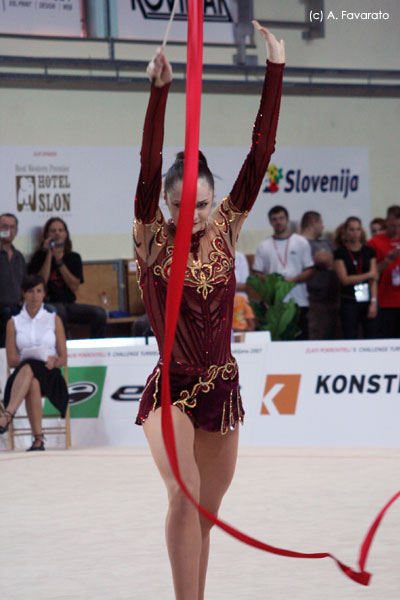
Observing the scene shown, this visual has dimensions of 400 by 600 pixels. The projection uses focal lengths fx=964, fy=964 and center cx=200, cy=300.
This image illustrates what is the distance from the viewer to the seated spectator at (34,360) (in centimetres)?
A: 727

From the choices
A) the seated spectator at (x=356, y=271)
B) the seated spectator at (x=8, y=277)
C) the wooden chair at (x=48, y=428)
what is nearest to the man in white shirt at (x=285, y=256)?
the seated spectator at (x=356, y=271)

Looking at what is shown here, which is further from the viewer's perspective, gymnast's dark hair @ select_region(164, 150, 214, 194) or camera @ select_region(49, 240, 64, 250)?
camera @ select_region(49, 240, 64, 250)

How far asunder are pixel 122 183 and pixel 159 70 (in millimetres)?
7661

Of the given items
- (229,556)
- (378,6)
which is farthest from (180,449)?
(378,6)

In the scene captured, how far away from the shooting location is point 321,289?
9734 millimetres

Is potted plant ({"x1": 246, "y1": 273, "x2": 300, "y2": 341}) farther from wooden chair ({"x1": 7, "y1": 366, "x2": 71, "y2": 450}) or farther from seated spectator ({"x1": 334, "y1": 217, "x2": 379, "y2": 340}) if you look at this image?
wooden chair ({"x1": 7, "y1": 366, "x2": 71, "y2": 450})

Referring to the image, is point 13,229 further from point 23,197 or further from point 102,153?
point 102,153

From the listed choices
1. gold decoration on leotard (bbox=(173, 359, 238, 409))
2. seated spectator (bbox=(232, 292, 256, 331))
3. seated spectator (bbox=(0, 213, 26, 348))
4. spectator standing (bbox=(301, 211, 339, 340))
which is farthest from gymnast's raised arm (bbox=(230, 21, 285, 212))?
spectator standing (bbox=(301, 211, 339, 340))

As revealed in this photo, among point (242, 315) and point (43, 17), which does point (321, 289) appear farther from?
point (43, 17)

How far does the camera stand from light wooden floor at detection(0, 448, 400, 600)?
3.84m

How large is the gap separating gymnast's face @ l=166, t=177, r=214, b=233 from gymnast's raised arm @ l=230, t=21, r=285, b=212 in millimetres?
134

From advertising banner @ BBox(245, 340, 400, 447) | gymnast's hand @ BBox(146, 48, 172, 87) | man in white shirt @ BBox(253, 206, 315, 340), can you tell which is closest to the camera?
gymnast's hand @ BBox(146, 48, 172, 87)

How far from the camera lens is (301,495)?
18.6 ft

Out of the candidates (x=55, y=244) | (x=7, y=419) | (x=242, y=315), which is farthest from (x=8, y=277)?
(x=242, y=315)
